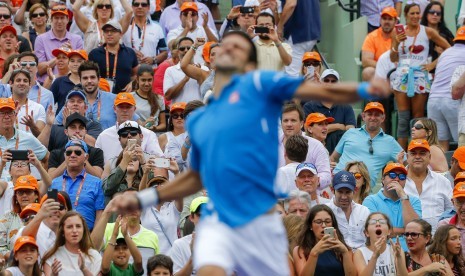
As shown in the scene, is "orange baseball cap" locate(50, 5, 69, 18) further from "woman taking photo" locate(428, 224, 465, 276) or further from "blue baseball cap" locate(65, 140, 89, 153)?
"woman taking photo" locate(428, 224, 465, 276)

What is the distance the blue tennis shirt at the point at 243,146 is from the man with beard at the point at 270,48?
8.75m

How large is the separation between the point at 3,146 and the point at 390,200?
184 inches

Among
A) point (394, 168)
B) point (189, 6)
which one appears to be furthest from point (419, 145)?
point (189, 6)

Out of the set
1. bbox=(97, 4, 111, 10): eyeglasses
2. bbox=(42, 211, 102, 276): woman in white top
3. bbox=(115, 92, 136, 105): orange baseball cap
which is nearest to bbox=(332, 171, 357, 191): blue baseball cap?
bbox=(42, 211, 102, 276): woman in white top

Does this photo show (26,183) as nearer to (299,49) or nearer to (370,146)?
(370,146)

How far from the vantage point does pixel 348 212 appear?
46.5ft

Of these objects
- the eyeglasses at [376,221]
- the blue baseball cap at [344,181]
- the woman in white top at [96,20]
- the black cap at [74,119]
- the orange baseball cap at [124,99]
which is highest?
the woman in white top at [96,20]

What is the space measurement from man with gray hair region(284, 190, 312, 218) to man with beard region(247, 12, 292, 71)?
139 inches

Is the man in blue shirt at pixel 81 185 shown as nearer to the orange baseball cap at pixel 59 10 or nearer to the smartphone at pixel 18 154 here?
the smartphone at pixel 18 154

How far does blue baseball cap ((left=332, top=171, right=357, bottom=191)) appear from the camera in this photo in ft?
46.3

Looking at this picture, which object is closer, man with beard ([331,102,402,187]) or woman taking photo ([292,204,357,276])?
woman taking photo ([292,204,357,276])

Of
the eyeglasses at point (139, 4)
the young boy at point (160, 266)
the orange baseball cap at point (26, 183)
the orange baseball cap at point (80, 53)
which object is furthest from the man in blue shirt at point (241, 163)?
the eyeglasses at point (139, 4)

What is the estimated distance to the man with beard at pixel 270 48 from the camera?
682 inches

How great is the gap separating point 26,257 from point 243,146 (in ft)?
16.0
